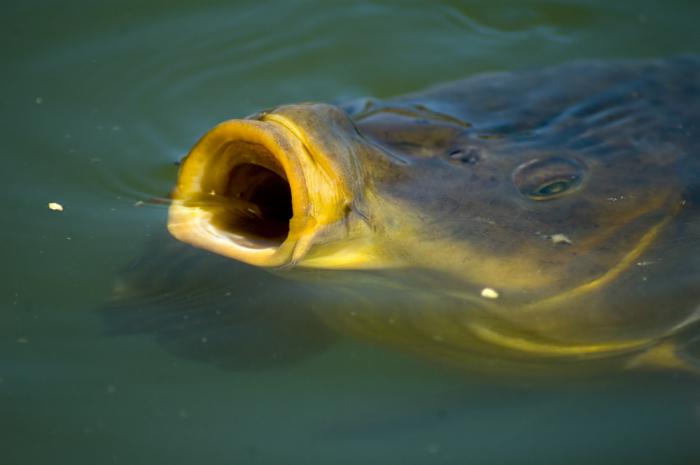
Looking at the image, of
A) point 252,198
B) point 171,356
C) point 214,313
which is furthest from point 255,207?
point 171,356

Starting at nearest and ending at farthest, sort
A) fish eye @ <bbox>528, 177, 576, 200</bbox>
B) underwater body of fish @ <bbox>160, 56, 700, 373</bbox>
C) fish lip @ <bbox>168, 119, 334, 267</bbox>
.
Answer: fish lip @ <bbox>168, 119, 334, 267</bbox>, underwater body of fish @ <bbox>160, 56, 700, 373</bbox>, fish eye @ <bbox>528, 177, 576, 200</bbox>

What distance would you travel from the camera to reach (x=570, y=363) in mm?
2508

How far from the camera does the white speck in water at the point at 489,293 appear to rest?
2.47 m

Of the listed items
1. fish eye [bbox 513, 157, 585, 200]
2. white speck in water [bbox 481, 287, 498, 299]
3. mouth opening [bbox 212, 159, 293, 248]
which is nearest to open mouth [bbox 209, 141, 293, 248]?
Result: mouth opening [bbox 212, 159, 293, 248]

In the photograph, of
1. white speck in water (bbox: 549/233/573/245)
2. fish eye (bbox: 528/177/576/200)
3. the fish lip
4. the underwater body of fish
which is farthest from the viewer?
fish eye (bbox: 528/177/576/200)

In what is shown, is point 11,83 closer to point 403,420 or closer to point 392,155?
point 392,155

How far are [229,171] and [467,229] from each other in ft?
2.11

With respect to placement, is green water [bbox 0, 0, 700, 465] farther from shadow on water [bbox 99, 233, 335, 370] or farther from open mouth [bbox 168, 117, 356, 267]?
open mouth [bbox 168, 117, 356, 267]

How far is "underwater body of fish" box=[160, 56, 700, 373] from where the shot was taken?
2310 mm

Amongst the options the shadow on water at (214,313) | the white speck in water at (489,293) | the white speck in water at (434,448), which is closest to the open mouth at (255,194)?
the shadow on water at (214,313)

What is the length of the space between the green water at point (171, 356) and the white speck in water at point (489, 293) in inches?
9.4

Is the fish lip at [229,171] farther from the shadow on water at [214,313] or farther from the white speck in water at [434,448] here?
the white speck in water at [434,448]

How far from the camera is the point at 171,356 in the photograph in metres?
2.52

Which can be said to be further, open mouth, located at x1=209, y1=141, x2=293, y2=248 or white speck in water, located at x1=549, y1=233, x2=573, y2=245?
white speck in water, located at x1=549, y1=233, x2=573, y2=245
